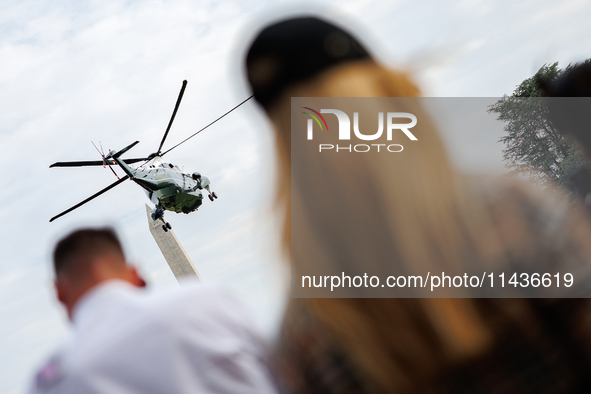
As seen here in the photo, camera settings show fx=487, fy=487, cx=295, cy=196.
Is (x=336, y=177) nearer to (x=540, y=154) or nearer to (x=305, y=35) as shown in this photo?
(x=305, y=35)

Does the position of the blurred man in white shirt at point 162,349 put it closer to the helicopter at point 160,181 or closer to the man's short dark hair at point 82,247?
the man's short dark hair at point 82,247

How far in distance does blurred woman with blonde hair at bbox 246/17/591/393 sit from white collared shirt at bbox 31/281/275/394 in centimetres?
25

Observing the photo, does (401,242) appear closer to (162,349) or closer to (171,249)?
(162,349)

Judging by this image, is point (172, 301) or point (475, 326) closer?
point (475, 326)

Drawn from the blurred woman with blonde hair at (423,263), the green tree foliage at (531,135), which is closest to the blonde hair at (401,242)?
the blurred woman with blonde hair at (423,263)

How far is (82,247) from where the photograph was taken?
2094mm

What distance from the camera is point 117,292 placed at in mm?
1763

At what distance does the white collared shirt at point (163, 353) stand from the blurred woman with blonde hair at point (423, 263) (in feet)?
0.84

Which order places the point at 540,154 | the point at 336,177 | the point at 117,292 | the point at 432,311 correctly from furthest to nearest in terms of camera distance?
the point at 540,154 < the point at 117,292 < the point at 336,177 < the point at 432,311

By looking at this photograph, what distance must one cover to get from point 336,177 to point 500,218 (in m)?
0.46

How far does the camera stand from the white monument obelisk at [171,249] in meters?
37.5

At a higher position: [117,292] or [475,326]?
[117,292]

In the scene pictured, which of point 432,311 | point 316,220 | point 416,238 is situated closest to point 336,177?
point 316,220

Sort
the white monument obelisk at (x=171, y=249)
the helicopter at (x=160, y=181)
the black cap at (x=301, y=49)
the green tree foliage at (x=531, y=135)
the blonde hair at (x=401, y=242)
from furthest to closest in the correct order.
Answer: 1. the white monument obelisk at (x=171, y=249)
2. the green tree foliage at (x=531, y=135)
3. the helicopter at (x=160, y=181)
4. the black cap at (x=301, y=49)
5. the blonde hair at (x=401, y=242)
